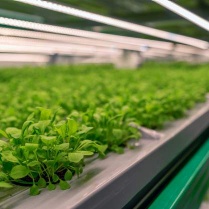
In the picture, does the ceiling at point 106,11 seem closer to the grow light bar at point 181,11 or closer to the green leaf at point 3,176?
the grow light bar at point 181,11

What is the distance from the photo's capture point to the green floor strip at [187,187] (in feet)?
4.84

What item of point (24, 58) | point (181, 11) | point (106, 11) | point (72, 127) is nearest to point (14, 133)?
point (72, 127)

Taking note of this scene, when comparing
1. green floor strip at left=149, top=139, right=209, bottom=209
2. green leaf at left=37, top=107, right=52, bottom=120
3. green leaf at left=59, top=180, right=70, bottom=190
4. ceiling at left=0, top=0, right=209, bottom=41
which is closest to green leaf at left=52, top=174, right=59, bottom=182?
green leaf at left=59, top=180, right=70, bottom=190

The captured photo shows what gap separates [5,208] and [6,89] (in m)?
2.44

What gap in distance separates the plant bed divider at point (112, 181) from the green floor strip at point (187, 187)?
118 millimetres

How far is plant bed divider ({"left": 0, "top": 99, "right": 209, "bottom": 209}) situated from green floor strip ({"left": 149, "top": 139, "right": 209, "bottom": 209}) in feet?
0.39

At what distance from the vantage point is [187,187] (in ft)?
5.56

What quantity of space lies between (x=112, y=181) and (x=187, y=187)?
68cm

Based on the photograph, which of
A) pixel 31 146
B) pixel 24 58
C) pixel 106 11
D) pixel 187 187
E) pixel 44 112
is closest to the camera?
pixel 31 146

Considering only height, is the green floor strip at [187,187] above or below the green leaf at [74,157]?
below

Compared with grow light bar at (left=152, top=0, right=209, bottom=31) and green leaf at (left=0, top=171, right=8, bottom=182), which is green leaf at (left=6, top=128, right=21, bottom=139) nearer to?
green leaf at (left=0, top=171, right=8, bottom=182)

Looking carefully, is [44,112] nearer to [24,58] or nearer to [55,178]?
[55,178]

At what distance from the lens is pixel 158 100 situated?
242 cm

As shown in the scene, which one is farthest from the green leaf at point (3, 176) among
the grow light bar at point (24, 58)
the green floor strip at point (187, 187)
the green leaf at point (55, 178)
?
the grow light bar at point (24, 58)
